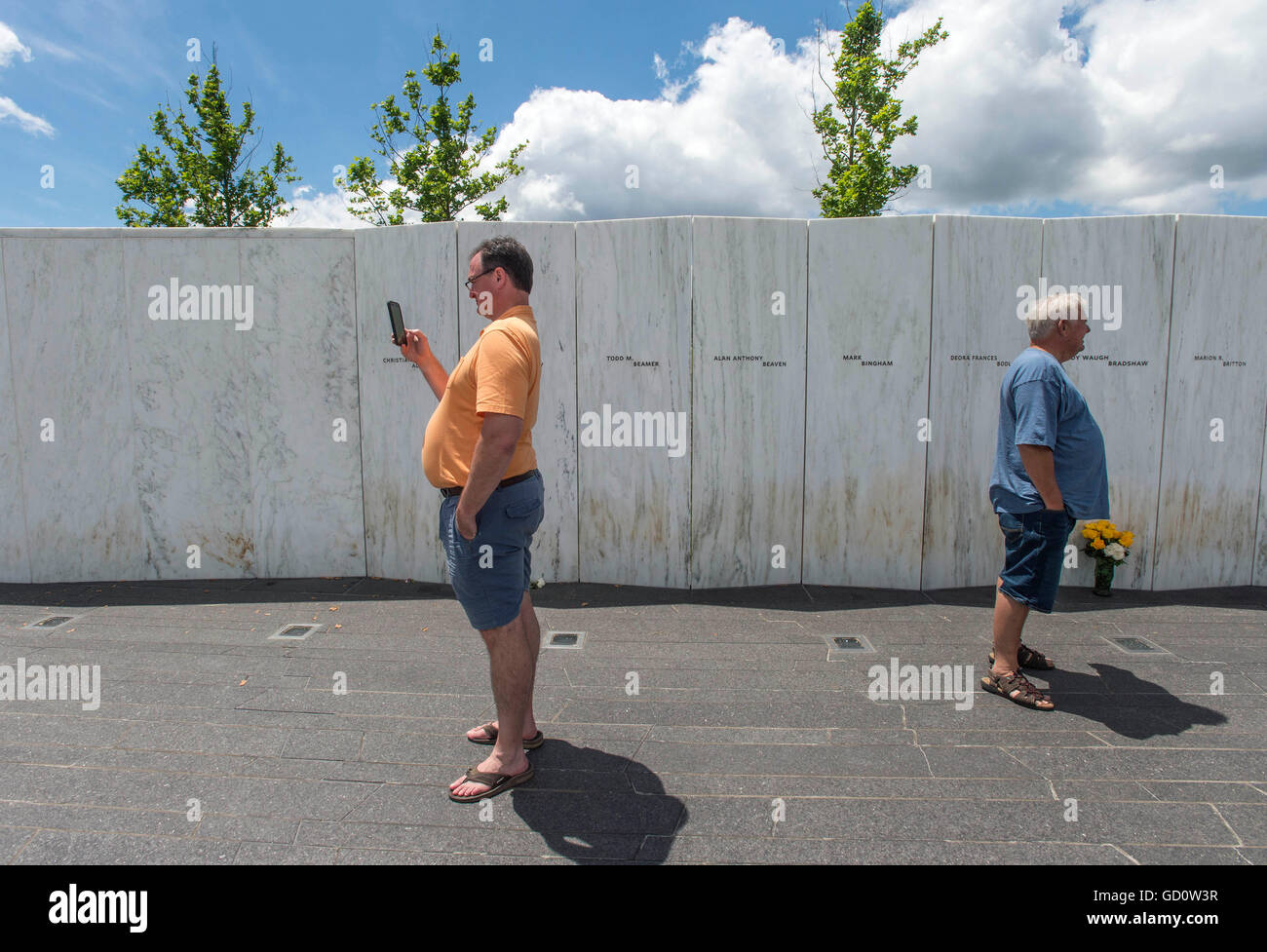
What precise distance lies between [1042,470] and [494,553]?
2.66 m

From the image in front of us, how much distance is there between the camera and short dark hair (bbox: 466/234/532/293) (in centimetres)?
303

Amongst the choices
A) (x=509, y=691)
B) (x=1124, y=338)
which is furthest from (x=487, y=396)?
(x=1124, y=338)

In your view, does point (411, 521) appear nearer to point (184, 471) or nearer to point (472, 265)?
point (184, 471)

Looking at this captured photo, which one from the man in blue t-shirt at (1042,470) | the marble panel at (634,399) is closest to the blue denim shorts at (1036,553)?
the man in blue t-shirt at (1042,470)

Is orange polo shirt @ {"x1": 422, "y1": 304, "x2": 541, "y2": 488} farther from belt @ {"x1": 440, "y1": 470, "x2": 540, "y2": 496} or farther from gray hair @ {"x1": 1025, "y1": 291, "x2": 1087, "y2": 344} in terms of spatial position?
gray hair @ {"x1": 1025, "y1": 291, "x2": 1087, "y2": 344}

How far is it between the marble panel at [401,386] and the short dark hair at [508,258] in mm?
2985

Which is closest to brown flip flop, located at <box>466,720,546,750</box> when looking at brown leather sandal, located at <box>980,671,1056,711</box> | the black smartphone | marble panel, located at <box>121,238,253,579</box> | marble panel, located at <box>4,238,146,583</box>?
the black smartphone

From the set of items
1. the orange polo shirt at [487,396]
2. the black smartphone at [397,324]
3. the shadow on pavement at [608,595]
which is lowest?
the shadow on pavement at [608,595]

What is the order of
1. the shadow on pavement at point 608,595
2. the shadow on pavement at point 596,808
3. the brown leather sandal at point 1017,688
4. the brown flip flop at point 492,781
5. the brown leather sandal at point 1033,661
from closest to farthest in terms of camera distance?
the shadow on pavement at point 596,808, the brown flip flop at point 492,781, the brown leather sandal at point 1017,688, the brown leather sandal at point 1033,661, the shadow on pavement at point 608,595

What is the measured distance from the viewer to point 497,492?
2906 mm

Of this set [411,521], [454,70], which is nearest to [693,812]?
[411,521]

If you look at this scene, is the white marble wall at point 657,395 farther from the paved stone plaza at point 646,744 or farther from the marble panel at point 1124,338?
the paved stone plaza at point 646,744

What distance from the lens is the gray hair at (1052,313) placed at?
12.2ft

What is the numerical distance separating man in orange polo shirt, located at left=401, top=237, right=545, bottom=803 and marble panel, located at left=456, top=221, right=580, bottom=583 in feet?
9.15
